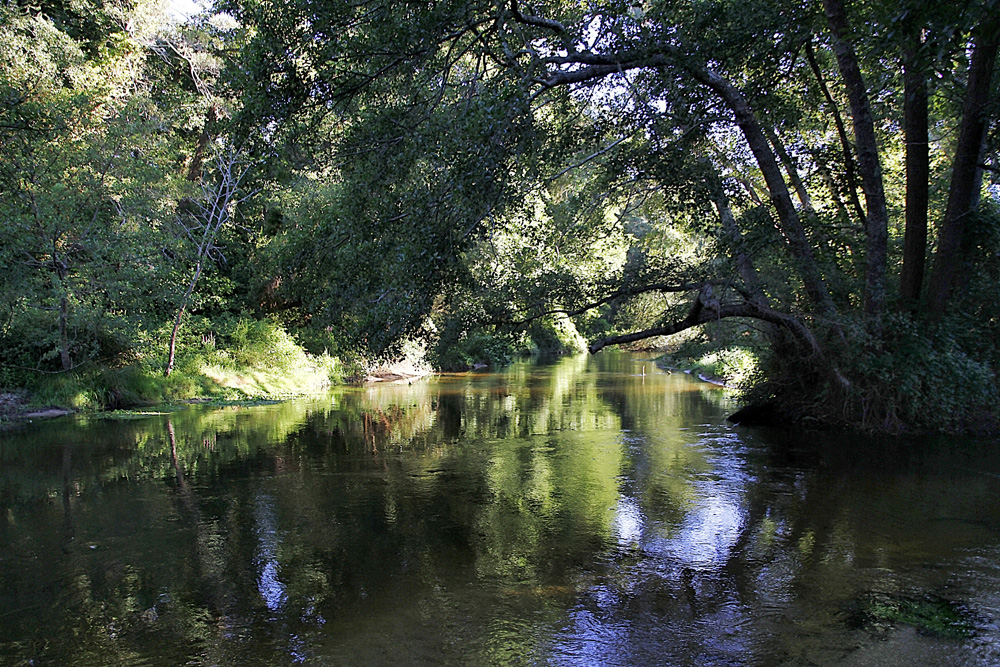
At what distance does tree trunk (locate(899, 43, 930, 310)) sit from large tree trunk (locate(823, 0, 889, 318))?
752 millimetres

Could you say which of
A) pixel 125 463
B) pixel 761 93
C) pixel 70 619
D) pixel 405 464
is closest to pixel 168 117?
pixel 125 463

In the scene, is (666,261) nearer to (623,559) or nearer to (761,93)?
(761,93)

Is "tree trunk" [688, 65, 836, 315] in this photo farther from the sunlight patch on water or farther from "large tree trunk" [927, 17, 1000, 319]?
the sunlight patch on water

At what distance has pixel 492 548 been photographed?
289 inches

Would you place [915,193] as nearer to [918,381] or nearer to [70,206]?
[918,381]

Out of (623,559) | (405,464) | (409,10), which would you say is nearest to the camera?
(623,559)

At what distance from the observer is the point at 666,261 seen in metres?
12.4

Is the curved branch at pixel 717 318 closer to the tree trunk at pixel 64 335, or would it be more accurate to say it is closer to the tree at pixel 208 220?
the tree at pixel 208 220

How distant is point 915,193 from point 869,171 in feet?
4.19

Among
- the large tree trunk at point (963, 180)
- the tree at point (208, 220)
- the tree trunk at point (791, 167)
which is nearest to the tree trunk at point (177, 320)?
the tree at point (208, 220)

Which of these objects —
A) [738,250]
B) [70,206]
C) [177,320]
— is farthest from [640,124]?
[177,320]

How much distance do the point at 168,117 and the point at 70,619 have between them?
1897 centimetres

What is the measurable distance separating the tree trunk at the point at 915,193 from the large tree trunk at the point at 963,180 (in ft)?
0.92

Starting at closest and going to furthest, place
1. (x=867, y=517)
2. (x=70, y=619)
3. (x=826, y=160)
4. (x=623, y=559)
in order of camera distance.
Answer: (x=70, y=619) → (x=623, y=559) → (x=867, y=517) → (x=826, y=160)
